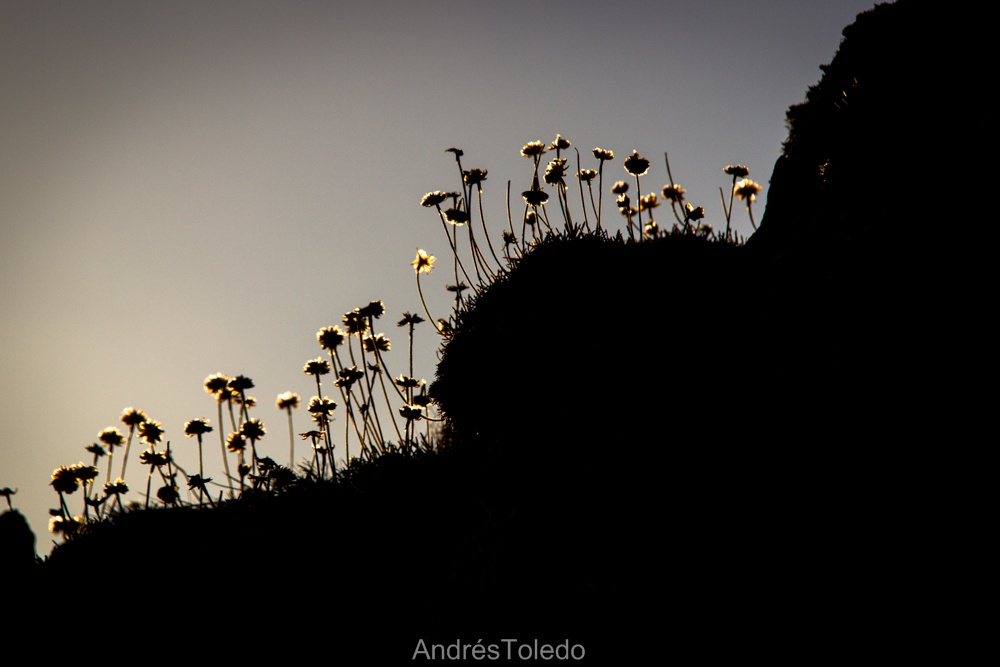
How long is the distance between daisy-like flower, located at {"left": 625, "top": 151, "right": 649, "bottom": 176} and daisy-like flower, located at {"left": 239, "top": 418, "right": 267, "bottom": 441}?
5287mm

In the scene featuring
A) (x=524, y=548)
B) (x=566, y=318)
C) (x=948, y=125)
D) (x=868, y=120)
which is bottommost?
(x=524, y=548)

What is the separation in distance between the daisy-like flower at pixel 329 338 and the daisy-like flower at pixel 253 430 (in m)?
1.20

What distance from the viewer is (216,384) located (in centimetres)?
905

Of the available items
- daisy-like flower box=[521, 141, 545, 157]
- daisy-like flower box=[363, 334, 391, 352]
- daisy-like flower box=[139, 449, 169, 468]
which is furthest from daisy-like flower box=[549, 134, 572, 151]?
daisy-like flower box=[139, 449, 169, 468]

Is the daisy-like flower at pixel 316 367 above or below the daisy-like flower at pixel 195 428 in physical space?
above

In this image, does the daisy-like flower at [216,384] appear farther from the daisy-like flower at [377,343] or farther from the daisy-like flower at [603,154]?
the daisy-like flower at [603,154]

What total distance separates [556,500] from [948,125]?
4340 millimetres

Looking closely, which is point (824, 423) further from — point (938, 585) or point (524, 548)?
point (524, 548)

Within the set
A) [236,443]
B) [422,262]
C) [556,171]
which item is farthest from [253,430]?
[556,171]

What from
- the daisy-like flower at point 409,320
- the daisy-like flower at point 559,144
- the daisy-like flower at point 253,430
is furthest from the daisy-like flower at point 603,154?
the daisy-like flower at point 253,430

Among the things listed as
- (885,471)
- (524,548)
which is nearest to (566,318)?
(524,548)

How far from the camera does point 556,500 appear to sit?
190 inches

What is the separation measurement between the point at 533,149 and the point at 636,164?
1361 millimetres

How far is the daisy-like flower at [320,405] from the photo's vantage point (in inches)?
324
